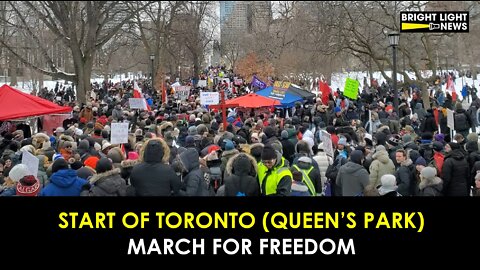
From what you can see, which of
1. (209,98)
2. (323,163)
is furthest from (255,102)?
(323,163)

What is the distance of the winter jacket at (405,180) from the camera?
297 inches

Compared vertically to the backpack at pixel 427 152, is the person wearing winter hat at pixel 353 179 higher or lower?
lower

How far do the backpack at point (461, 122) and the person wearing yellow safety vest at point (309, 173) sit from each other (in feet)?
24.2

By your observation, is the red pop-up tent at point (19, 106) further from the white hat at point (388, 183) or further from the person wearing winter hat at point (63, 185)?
the white hat at point (388, 183)

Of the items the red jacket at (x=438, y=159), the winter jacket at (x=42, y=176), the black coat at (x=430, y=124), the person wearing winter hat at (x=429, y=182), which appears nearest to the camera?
the person wearing winter hat at (x=429, y=182)

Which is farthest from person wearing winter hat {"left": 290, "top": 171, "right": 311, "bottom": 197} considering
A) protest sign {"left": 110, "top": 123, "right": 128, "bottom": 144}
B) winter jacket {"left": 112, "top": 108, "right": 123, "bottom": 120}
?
winter jacket {"left": 112, "top": 108, "right": 123, "bottom": 120}

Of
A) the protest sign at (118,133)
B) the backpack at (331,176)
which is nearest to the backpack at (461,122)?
the backpack at (331,176)

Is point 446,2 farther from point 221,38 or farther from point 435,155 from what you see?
point 221,38

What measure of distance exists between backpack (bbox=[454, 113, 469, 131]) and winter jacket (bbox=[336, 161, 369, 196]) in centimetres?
745

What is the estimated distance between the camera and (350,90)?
721 inches

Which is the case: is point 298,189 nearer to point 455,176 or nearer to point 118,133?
point 455,176

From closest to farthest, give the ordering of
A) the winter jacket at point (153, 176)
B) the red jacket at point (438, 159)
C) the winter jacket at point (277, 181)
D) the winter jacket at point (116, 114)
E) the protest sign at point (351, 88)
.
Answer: the winter jacket at point (153, 176) → the winter jacket at point (277, 181) → the red jacket at point (438, 159) → the winter jacket at point (116, 114) → the protest sign at point (351, 88)

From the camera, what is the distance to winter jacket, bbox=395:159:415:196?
7539 millimetres

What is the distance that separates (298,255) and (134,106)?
13.3m
